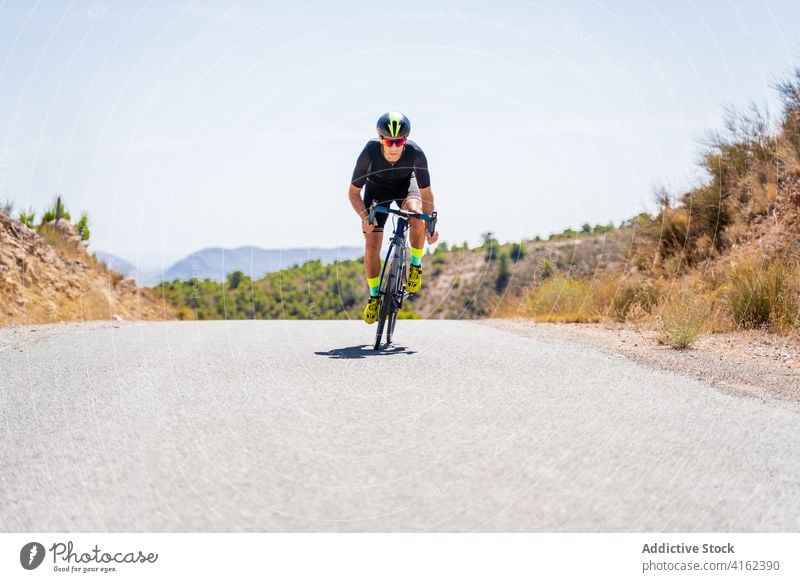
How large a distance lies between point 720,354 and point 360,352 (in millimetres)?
4423

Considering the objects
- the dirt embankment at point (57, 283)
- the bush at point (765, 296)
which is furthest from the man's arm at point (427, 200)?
the dirt embankment at point (57, 283)

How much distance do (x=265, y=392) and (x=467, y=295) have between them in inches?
1538

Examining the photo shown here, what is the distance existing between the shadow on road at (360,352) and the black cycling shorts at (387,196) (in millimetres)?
1446

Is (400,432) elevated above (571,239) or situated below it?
below

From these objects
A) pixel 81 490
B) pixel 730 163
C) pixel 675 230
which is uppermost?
pixel 730 163

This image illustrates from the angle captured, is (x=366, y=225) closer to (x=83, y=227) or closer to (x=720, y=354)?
(x=720, y=354)

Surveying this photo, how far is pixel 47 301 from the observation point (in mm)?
18547

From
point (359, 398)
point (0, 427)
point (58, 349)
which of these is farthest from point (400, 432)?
point (58, 349)

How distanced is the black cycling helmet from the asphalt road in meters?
2.49

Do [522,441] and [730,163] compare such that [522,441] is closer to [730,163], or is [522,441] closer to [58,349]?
[58,349]
